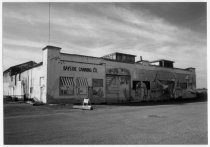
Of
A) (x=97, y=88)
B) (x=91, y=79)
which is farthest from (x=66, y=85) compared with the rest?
(x=97, y=88)

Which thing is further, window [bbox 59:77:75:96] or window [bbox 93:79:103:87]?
window [bbox 93:79:103:87]

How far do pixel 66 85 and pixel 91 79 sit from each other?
3.97m

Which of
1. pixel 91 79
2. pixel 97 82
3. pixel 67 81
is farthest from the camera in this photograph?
pixel 97 82

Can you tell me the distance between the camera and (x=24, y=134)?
287 inches

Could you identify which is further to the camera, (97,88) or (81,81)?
(97,88)

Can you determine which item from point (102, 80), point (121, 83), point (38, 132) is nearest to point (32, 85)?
point (102, 80)

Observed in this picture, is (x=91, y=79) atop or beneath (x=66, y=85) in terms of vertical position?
atop

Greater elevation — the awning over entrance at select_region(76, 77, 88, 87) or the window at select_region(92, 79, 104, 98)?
the awning over entrance at select_region(76, 77, 88, 87)

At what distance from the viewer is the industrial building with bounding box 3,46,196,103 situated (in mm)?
23812

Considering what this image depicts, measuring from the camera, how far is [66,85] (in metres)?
24.5

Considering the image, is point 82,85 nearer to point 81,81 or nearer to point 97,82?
point 81,81

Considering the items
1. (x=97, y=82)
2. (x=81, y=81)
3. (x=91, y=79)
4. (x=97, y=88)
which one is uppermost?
(x=91, y=79)

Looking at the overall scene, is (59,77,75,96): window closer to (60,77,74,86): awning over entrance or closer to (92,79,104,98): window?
(60,77,74,86): awning over entrance

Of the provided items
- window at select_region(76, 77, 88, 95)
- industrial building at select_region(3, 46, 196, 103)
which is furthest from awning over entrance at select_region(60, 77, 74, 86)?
window at select_region(76, 77, 88, 95)
